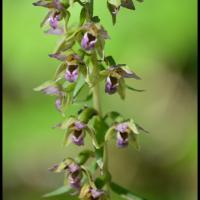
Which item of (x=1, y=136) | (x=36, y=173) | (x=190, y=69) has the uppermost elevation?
(x=190, y=69)

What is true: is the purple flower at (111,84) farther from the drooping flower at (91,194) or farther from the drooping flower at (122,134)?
the drooping flower at (91,194)

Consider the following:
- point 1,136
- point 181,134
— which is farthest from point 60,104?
point 181,134

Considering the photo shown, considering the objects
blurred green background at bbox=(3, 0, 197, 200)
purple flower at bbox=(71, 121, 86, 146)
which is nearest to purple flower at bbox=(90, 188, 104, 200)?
purple flower at bbox=(71, 121, 86, 146)

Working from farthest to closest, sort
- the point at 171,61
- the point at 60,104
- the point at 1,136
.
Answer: the point at 171,61, the point at 1,136, the point at 60,104

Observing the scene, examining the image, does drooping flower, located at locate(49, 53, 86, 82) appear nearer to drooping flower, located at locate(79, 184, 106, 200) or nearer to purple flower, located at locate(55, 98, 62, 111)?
purple flower, located at locate(55, 98, 62, 111)

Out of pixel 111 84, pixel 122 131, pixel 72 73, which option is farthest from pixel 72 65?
pixel 122 131

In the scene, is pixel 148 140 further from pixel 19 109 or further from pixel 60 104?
pixel 60 104


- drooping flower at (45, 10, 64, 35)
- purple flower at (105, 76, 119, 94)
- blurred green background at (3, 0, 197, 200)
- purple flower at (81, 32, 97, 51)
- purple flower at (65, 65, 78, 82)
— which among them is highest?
drooping flower at (45, 10, 64, 35)
